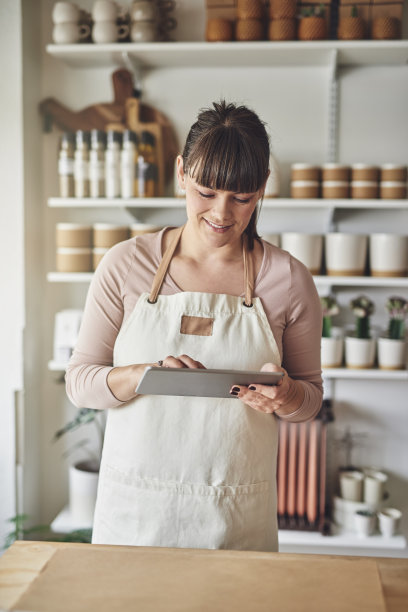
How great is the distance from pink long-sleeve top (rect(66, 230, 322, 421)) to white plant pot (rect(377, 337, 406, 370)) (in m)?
1.19

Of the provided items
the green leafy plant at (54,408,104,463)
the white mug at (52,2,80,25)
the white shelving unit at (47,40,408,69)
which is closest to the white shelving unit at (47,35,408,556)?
the white shelving unit at (47,40,408,69)

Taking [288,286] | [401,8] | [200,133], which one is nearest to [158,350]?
[288,286]

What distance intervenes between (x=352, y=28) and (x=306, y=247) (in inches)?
32.7

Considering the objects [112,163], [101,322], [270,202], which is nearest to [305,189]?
[270,202]

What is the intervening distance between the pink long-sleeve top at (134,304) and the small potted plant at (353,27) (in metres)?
1.42

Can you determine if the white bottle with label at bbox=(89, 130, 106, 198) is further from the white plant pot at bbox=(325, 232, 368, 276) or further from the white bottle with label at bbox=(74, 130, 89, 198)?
the white plant pot at bbox=(325, 232, 368, 276)

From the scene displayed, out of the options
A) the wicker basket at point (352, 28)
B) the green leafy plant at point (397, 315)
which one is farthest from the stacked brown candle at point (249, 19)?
the green leafy plant at point (397, 315)

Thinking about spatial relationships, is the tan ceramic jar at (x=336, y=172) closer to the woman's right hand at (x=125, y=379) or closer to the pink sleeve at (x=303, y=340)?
the pink sleeve at (x=303, y=340)

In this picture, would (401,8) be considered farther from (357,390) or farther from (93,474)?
(93,474)

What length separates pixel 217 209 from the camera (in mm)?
1164

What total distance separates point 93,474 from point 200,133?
1.73m

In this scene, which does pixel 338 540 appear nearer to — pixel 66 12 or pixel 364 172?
pixel 364 172

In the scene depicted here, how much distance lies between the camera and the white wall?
2555 millimetres

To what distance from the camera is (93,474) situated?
2.51 metres
